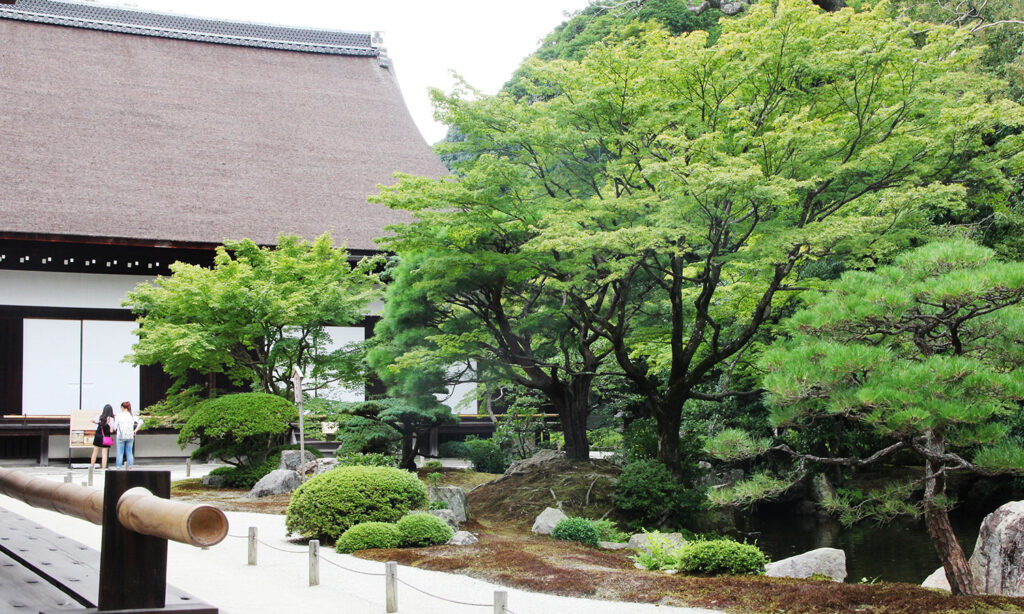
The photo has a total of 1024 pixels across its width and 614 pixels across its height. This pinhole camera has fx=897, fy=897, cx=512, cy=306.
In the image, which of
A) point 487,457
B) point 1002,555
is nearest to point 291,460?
point 487,457

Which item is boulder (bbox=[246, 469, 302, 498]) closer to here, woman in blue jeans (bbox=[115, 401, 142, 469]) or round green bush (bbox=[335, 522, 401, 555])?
woman in blue jeans (bbox=[115, 401, 142, 469])

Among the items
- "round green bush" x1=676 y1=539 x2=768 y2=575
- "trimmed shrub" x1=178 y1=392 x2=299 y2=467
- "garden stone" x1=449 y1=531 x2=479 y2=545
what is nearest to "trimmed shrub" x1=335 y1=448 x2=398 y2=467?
"trimmed shrub" x1=178 y1=392 x2=299 y2=467

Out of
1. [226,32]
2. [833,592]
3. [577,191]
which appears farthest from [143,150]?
[833,592]

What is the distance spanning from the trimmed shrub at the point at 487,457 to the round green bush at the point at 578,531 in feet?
20.7

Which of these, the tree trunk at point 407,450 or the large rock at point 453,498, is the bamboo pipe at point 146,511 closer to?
the large rock at point 453,498

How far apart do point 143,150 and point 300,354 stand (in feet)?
25.3

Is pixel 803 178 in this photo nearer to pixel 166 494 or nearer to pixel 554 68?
pixel 554 68

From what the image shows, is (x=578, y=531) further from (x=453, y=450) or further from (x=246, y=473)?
(x=453, y=450)

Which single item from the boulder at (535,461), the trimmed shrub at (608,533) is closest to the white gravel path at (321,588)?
the trimmed shrub at (608,533)

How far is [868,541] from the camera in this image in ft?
42.3

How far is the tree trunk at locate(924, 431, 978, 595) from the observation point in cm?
712

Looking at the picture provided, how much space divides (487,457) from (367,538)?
8.22 m

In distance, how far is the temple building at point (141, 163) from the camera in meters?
17.0

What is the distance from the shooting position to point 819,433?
1509cm
